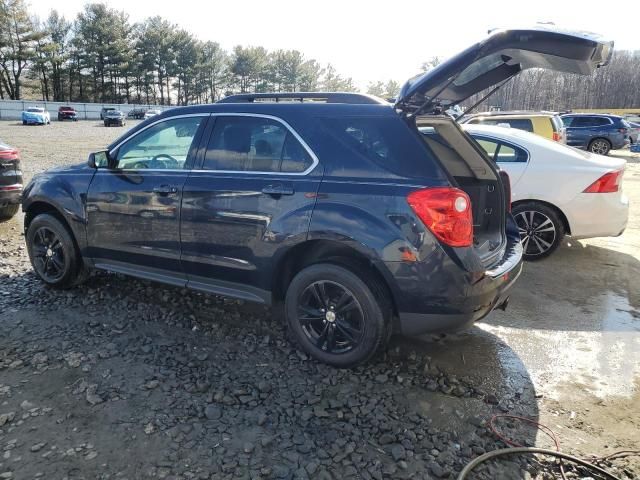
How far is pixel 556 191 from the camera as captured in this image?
5.65 metres

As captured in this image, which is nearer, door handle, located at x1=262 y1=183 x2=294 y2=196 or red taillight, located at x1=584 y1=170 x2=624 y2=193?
door handle, located at x1=262 y1=183 x2=294 y2=196

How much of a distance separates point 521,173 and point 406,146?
3.35m

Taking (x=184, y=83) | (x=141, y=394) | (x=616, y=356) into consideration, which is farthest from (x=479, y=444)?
(x=184, y=83)

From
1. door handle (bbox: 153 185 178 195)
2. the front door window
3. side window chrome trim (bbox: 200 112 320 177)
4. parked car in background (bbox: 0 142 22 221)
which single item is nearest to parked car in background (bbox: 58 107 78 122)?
parked car in background (bbox: 0 142 22 221)

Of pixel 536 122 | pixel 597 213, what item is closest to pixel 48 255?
pixel 597 213

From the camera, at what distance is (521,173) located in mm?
5848

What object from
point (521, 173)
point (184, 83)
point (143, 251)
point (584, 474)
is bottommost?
point (584, 474)

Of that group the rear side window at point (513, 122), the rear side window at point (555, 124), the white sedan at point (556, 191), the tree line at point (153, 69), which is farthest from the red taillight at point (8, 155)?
the tree line at point (153, 69)

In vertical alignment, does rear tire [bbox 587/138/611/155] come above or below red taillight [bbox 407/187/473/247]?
above

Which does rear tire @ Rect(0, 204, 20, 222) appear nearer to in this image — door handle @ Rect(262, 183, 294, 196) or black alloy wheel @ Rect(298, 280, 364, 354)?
door handle @ Rect(262, 183, 294, 196)

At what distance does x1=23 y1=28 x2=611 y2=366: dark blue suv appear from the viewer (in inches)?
118

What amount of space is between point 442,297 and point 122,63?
6894 centimetres

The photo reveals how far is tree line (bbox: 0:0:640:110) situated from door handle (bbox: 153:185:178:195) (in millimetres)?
58206

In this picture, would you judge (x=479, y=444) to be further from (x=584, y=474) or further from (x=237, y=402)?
(x=237, y=402)
